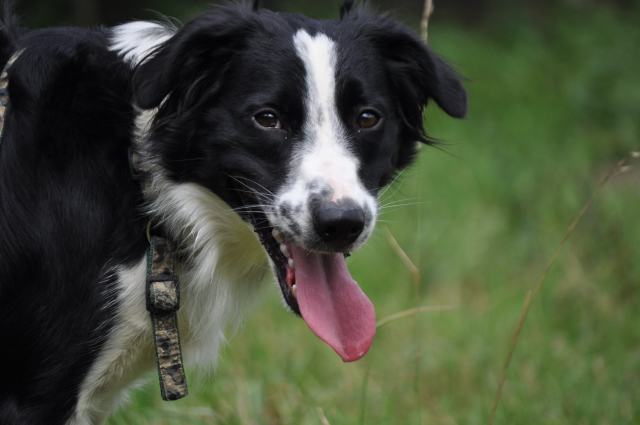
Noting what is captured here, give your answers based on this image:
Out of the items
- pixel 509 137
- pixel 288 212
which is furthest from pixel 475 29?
pixel 288 212

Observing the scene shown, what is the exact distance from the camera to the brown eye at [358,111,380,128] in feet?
7.59

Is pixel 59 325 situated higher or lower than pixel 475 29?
higher

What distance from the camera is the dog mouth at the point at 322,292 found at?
7.07ft

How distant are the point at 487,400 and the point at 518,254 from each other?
67.5 inches

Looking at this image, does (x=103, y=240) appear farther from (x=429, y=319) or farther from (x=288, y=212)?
(x=429, y=319)

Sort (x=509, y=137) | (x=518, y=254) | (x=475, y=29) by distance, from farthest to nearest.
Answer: (x=475, y=29)
(x=509, y=137)
(x=518, y=254)

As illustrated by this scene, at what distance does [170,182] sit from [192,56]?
1.45ft

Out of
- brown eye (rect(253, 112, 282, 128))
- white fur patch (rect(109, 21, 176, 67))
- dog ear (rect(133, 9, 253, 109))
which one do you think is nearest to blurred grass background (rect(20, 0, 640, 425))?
brown eye (rect(253, 112, 282, 128))

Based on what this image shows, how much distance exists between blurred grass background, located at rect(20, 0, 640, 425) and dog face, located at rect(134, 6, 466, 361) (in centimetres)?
40

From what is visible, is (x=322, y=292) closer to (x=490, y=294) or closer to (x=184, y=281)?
(x=184, y=281)

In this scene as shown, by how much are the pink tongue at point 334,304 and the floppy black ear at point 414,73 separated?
73 cm

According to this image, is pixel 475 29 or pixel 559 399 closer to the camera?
pixel 559 399

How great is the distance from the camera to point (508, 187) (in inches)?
216

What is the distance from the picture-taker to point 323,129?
7.16 ft
